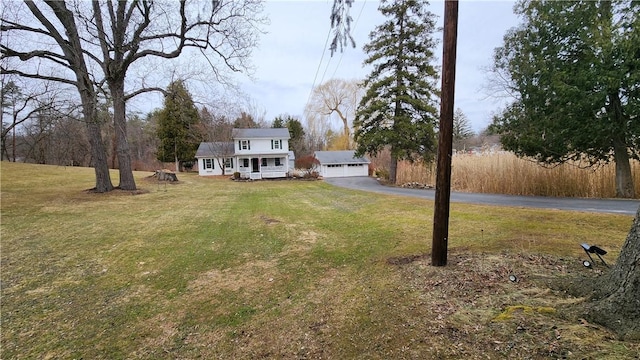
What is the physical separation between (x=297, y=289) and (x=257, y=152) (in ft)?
88.4

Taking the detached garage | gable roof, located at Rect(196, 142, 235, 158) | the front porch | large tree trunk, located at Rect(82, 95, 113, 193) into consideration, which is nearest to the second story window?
the front porch

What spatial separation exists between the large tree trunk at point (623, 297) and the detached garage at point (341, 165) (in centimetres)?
2933

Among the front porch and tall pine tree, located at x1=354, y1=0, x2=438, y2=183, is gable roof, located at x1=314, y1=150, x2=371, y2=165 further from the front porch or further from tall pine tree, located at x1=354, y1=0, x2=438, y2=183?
tall pine tree, located at x1=354, y1=0, x2=438, y2=183

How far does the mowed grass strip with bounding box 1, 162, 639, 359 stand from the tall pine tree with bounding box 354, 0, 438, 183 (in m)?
11.0

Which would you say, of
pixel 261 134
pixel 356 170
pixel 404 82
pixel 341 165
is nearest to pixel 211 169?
pixel 261 134

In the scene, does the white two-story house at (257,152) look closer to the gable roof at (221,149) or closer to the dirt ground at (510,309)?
the gable roof at (221,149)

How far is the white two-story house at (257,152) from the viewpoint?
96.2ft

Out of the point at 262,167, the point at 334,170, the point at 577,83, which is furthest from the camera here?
the point at 334,170

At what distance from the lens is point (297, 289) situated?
12.3ft

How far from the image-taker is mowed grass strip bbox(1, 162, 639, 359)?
2.47m

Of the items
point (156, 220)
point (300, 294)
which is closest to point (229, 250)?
point (300, 294)

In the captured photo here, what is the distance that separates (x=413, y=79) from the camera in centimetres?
1780

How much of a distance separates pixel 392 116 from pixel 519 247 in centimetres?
1499

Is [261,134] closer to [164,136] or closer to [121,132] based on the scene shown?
[164,136]
